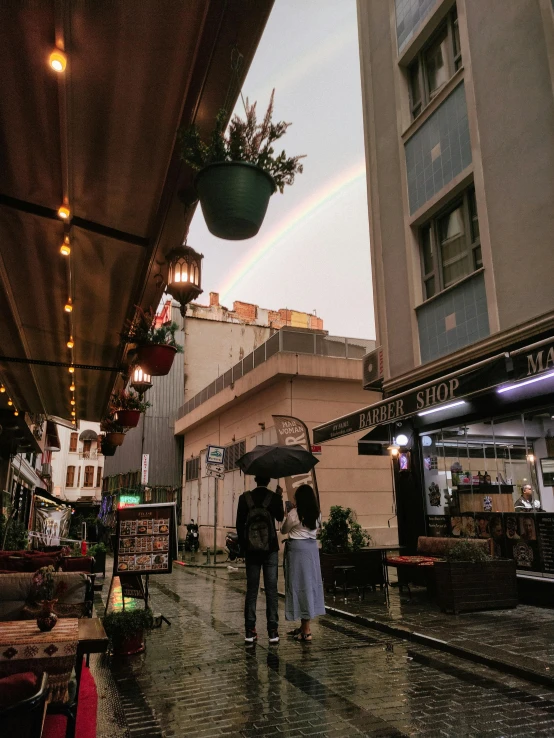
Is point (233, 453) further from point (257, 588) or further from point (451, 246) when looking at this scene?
point (257, 588)

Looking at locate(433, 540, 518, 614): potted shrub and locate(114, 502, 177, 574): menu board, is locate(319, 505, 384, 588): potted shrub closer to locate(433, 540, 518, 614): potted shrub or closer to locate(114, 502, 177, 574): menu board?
locate(433, 540, 518, 614): potted shrub

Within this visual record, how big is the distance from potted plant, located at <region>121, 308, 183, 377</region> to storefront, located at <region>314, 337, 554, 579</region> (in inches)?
184

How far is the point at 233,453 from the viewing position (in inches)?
944

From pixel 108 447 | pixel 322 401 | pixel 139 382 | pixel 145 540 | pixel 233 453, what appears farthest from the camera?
pixel 233 453

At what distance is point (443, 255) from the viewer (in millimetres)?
11875

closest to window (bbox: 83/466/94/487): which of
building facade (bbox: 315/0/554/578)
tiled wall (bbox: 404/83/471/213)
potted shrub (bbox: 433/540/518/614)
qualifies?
building facade (bbox: 315/0/554/578)

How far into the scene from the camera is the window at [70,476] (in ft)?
170

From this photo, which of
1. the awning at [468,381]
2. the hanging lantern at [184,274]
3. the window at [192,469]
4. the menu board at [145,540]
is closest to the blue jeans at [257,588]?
the menu board at [145,540]

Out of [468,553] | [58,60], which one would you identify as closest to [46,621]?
[58,60]

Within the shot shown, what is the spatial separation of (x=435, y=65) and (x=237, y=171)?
1138 centimetres

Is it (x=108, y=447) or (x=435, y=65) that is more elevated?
(x=435, y=65)

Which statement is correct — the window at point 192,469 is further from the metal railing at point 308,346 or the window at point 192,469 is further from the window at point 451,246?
the window at point 451,246

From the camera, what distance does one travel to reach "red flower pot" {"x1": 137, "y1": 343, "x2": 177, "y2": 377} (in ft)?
22.7

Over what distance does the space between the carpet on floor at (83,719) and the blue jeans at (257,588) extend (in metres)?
2.22
